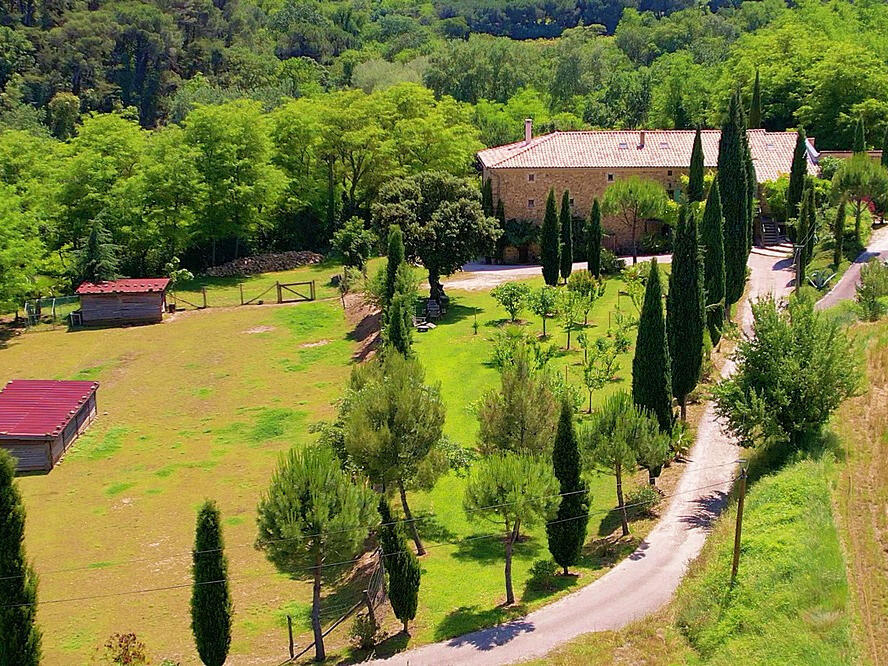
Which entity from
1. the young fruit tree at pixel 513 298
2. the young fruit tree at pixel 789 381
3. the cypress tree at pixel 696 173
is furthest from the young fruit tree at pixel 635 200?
the young fruit tree at pixel 789 381

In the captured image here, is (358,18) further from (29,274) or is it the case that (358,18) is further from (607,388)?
(607,388)

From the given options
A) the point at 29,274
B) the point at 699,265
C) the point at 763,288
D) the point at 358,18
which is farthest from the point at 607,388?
the point at 358,18

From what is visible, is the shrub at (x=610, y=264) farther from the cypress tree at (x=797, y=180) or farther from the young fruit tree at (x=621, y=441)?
the young fruit tree at (x=621, y=441)

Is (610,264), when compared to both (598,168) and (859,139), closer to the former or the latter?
(598,168)

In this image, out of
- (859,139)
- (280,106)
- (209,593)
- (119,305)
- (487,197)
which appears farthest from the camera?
(280,106)

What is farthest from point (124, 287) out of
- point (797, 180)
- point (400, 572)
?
point (797, 180)

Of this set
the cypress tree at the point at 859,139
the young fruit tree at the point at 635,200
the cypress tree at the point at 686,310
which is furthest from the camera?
the cypress tree at the point at 859,139
